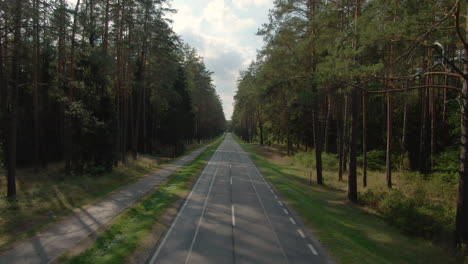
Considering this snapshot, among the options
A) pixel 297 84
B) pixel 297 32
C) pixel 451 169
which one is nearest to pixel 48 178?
pixel 297 84

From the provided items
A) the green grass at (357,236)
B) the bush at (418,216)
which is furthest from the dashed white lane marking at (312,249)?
the bush at (418,216)

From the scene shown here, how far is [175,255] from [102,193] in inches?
423

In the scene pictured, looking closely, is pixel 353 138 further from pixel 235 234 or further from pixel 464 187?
pixel 235 234

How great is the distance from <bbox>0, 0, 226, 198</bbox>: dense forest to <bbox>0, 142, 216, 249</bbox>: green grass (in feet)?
3.84

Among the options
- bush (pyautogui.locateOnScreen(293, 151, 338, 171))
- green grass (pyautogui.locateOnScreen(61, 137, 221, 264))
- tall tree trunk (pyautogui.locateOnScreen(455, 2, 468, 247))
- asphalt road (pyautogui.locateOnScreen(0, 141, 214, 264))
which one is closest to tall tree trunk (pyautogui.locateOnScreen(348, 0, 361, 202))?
tall tree trunk (pyautogui.locateOnScreen(455, 2, 468, 247))

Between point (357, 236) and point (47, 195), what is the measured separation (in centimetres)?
1578

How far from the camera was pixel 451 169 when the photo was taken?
21562 millimetres

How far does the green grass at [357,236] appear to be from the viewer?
27.9 feet

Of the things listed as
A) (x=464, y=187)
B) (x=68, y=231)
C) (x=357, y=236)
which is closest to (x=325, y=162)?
(x=357, y=236)

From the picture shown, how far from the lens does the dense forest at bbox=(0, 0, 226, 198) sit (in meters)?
15.2

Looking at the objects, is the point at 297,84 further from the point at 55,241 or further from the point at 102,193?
the point at 55,241

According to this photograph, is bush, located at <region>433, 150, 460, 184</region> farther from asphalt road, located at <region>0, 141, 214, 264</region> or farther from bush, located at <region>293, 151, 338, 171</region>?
asphalt road, located at <region>0, 141, 214, 264</region>

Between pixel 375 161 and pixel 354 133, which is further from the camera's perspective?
pixel 375 161

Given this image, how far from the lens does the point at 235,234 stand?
1030 centimetres
